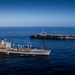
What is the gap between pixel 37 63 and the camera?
218 ft

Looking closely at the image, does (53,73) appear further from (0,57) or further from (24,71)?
(0,57)

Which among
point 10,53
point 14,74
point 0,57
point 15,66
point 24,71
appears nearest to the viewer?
point 14,74

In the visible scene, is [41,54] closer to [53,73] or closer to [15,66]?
[15,66]

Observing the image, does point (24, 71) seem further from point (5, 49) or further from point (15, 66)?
point (5, 49)

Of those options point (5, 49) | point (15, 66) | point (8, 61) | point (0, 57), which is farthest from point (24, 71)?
point (5, 49)

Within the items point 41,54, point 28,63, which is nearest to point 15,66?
point 28,63

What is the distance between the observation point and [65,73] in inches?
2156

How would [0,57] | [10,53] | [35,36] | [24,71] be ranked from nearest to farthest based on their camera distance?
[24,71] < [0,57] < [10,53] < [35,36]

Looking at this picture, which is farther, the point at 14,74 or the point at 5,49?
the point at 5,49

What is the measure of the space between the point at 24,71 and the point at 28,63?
1031cm

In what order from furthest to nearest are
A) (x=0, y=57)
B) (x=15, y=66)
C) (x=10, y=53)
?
(x=10, y=53) < (x=0, y=57) < (x=15, y=66)

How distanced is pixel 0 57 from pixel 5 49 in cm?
833

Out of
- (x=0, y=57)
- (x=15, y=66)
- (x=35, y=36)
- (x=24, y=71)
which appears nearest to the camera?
(x=24, y=71)

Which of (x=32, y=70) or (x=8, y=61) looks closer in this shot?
(x=32, y=70)
